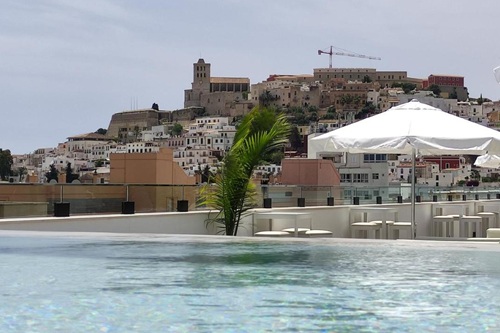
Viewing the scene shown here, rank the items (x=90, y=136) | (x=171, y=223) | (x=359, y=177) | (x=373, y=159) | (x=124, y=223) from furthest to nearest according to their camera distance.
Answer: (x=90, y=136)
(x=373, y=159)
(x=359, y=177)
(x=171, y=223)
(x=124, y=223)

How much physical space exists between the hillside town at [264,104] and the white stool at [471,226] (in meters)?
98.6

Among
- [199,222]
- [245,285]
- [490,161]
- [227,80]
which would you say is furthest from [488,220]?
[227,80]

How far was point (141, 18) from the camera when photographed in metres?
23.0

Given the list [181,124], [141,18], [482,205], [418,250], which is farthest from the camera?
[181,124]

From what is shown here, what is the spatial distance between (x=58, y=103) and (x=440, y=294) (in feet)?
213

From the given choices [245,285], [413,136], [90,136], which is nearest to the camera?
[245,285]

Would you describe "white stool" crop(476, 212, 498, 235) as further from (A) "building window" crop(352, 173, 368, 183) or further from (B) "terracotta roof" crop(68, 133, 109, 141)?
(B) "terracotta roof" crop(68, 133, 109, 141)

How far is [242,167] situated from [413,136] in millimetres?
2432

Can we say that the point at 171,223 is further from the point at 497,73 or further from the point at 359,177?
the point at 359,177

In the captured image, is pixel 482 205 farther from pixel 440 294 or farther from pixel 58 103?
pixel 58 103

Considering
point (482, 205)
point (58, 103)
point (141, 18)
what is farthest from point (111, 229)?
point (58, 103)

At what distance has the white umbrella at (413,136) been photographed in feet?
26.9

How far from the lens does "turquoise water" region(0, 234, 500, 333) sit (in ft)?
11.8

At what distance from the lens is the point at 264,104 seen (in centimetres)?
11812
